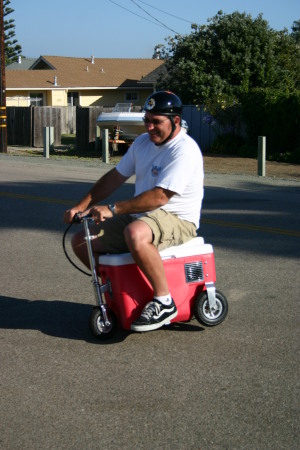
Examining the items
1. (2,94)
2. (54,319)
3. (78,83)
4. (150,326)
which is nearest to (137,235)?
(150,326)

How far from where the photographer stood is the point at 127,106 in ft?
91.0

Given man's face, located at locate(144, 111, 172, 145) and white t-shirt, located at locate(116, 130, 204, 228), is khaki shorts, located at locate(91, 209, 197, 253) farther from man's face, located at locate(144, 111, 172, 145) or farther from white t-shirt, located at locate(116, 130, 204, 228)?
man's face, located at locate(144, 111, 172, 145)

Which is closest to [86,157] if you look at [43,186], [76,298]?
[43,186]

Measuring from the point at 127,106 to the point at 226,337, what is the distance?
22.9 m

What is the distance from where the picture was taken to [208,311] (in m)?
5.58

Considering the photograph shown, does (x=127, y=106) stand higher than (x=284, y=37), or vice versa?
(x=284, y=37)

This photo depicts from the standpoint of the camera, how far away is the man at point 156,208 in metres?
5.18

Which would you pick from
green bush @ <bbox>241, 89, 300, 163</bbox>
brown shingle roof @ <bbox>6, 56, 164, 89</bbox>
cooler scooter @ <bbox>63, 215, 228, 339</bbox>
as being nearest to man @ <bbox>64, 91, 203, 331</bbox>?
cooler scooter @ <bbox>63, 215, 228, 339</bbox>

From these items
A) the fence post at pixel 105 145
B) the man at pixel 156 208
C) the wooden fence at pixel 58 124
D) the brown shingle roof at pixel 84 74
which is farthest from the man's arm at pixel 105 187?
the brown shingle roof at pixel 84 74

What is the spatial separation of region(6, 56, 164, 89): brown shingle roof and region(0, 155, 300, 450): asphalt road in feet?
147

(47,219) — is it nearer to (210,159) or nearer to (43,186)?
(43,186)

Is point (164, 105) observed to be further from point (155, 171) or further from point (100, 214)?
point (100, 214)

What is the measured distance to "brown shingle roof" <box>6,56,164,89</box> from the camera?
53594 millimetres

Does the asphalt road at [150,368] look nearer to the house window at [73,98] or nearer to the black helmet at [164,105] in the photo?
the black helmet at [164,105]
